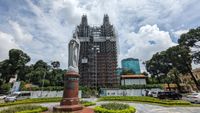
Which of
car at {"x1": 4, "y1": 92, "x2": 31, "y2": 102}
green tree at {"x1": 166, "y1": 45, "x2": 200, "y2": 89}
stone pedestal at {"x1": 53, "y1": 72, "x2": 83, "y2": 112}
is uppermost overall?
green tree at {"x1": 166, "y1": 45, "x2": 200, "y2": 89}

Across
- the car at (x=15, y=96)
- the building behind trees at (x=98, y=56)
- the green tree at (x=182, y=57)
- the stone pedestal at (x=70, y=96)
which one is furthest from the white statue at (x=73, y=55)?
the building behind trees at (x=98, y=56)

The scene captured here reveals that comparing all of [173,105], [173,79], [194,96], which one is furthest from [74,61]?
[173,79]

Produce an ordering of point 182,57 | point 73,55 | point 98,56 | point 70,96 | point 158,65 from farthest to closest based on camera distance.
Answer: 1. point 98,56
2. point 158,65
3. point 182,57
4. point 73,55
5. point 70,96

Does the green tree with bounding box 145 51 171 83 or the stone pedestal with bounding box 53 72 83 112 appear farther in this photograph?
the green tree with bounding box 145 51 171 83

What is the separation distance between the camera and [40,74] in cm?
5481

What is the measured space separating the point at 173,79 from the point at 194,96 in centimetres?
2443

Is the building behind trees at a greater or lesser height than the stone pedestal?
greater

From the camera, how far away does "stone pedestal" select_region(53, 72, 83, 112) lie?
12.0 m

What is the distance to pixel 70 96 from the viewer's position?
1277 cm

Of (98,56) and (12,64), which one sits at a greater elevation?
(98,56)

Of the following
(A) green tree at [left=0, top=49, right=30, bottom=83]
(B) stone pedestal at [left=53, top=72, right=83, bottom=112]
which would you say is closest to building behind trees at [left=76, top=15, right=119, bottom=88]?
(A) green tree at [left=0, top=49, right=30, bottom=83]

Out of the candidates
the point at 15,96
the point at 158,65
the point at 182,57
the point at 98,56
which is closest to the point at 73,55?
the point at 15,96

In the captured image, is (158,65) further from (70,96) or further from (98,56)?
(70,96)

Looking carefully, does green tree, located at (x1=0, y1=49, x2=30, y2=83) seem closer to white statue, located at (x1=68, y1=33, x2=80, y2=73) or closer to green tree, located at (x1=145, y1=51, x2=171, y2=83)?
green tree, located at (x1=145, y1=51, x2=171, y2=83)
